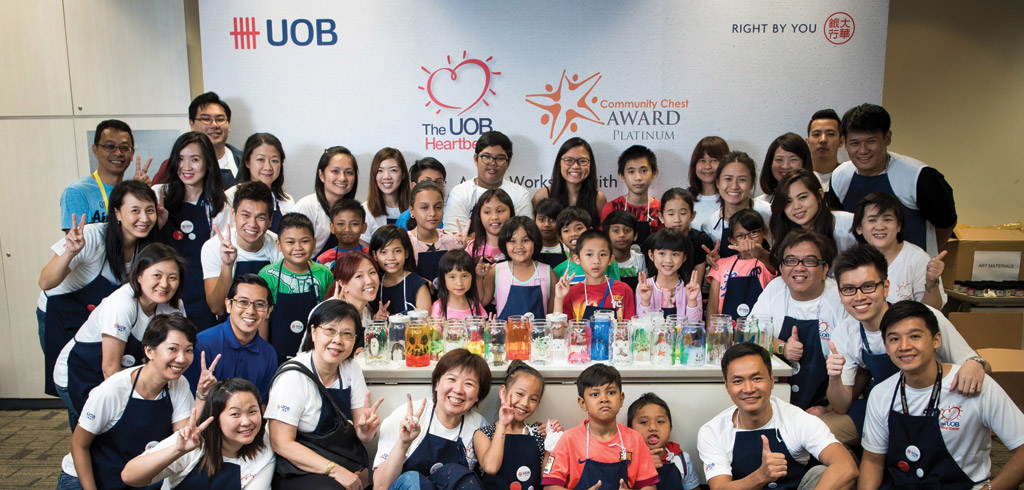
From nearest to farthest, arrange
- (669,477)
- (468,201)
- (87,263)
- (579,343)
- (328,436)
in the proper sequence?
(328,436) < (669,477) < (579,343) < (87,263) < (468,201)

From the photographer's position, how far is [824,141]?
4.61m

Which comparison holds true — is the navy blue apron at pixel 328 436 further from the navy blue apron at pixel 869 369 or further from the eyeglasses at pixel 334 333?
the navy blue apron at pixel 869 369

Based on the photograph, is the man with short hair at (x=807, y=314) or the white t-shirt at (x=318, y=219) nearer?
the man with short hair at (x=807, y=314)

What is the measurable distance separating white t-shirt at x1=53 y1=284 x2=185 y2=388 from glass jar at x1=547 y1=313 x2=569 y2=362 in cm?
178

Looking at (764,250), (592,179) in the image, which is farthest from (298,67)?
(764,250)

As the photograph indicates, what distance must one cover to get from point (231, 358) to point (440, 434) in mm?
1018

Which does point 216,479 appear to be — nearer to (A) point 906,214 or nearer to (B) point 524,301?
(B) point 524,301

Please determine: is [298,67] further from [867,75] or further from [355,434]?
[867,75]

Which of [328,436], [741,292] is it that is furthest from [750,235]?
[328,436]

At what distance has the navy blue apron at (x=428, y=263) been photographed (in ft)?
13.3

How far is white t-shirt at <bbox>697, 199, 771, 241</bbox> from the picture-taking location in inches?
165

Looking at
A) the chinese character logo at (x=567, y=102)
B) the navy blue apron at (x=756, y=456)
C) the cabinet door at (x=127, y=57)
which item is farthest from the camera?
the chinese character logo at (x=567, y=102)

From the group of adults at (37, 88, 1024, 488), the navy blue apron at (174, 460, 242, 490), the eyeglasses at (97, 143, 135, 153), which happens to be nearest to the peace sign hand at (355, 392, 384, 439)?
the group of adults at (37, 88, 1024, 488)

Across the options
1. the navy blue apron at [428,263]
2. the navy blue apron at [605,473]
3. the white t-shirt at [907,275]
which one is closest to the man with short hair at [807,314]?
the white t-shirt at [907,275]
